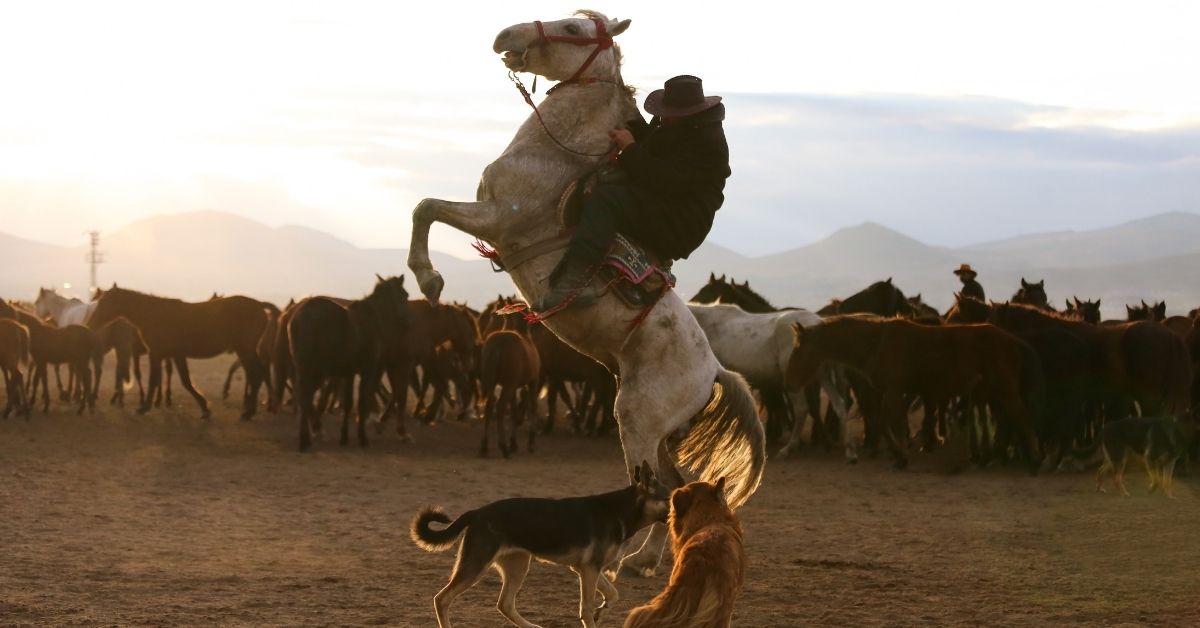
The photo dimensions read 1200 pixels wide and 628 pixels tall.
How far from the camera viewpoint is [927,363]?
1534 centimetres

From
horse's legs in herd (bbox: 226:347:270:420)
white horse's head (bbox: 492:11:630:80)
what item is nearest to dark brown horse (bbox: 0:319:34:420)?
horse's legs in herd (bbox: 226:347:270:420)

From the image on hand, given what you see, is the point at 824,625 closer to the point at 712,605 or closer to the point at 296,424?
the point at 712,605

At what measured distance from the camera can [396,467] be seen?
15.5 meters

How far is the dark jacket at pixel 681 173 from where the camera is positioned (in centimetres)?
760

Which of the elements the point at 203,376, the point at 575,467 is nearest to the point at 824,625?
the point at 575,467

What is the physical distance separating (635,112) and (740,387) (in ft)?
5.45

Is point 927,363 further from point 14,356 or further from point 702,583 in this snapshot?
point 14,356

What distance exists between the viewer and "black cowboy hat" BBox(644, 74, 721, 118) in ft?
25.2

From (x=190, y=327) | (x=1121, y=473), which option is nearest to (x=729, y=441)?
(x=1121, y=473)

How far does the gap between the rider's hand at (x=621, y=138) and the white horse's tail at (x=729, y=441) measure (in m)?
1.45

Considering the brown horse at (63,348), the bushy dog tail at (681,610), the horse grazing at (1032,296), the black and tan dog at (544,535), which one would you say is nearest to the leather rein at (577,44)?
the black and tan dog at (544,535)

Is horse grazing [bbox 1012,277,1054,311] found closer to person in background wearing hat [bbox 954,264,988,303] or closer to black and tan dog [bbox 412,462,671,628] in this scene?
person in background wearing hat [bbox 954,264,988,303]

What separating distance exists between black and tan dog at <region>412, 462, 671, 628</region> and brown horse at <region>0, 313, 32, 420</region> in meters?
14.5

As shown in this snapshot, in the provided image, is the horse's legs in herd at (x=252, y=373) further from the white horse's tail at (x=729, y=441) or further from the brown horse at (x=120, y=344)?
the white horse's tail at (x=729, y=441)
